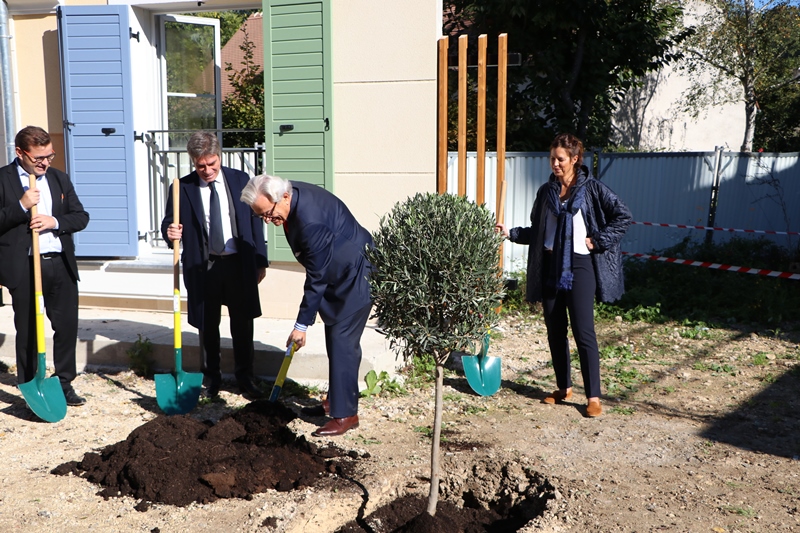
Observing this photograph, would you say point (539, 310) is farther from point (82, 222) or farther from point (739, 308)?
point (82, 222)

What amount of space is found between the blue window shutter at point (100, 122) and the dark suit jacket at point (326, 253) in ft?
14.1

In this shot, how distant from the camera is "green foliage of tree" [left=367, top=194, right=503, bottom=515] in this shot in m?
3.16

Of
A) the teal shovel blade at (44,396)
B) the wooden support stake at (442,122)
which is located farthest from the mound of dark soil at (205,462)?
the wooden support stake at (442,122)

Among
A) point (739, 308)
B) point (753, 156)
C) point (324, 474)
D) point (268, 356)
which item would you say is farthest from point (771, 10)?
point (324, 474)

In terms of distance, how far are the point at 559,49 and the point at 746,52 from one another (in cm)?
715

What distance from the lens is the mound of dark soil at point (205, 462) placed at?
366 cm

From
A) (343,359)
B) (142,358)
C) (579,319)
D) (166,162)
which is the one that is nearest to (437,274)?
(343,359)

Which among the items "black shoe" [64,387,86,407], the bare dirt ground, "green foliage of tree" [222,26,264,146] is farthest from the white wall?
"black shoe" [64,387,86,407]

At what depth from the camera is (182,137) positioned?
8.47m

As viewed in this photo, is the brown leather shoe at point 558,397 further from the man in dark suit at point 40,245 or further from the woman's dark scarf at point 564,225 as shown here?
the man in dark suit at point 40,245

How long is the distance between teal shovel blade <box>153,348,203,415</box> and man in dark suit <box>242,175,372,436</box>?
0.93 meters

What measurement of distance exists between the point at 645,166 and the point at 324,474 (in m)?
8.24

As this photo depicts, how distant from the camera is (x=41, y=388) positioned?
4.77m

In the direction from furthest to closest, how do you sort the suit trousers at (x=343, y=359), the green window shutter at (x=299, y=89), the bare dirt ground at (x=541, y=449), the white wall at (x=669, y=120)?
the white wall at (x=669, y=120), the green window shutter at (x=299, y=89), the suit trousers at (x=343, y=359), the bare dirt ground at (x=541, y=449)
